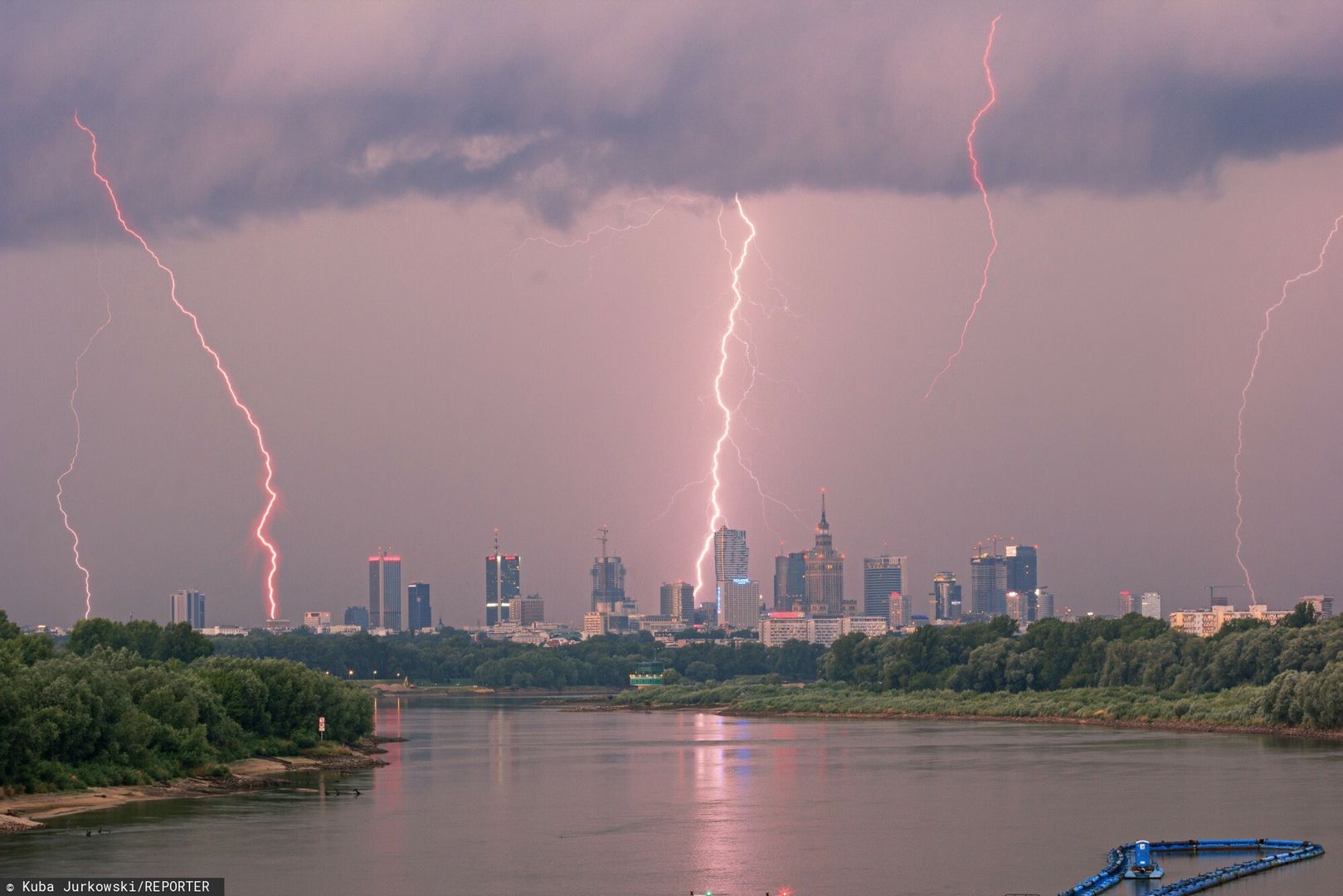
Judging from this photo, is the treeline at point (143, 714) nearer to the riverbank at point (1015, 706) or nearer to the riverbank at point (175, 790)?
the riverbank at point (175, 790)

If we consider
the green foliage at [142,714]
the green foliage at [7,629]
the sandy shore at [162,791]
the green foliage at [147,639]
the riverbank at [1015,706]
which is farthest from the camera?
the green foliage at [147,639]

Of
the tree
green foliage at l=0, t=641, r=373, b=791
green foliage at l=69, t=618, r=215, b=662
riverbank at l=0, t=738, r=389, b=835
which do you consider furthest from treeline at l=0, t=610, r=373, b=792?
the tree

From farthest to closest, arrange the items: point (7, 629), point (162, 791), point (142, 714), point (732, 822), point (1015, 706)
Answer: point (1015, 706)
point (7, 629)
point (142, 714)
point (162, 791)
point (732, 822)

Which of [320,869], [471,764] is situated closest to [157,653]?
[471,764]

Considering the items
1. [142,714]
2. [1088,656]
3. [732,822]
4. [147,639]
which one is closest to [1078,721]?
[1088,656]

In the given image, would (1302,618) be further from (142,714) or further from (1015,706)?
(142,714)

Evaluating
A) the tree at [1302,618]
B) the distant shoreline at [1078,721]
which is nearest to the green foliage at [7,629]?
the distant shoreline at [1078,721]
